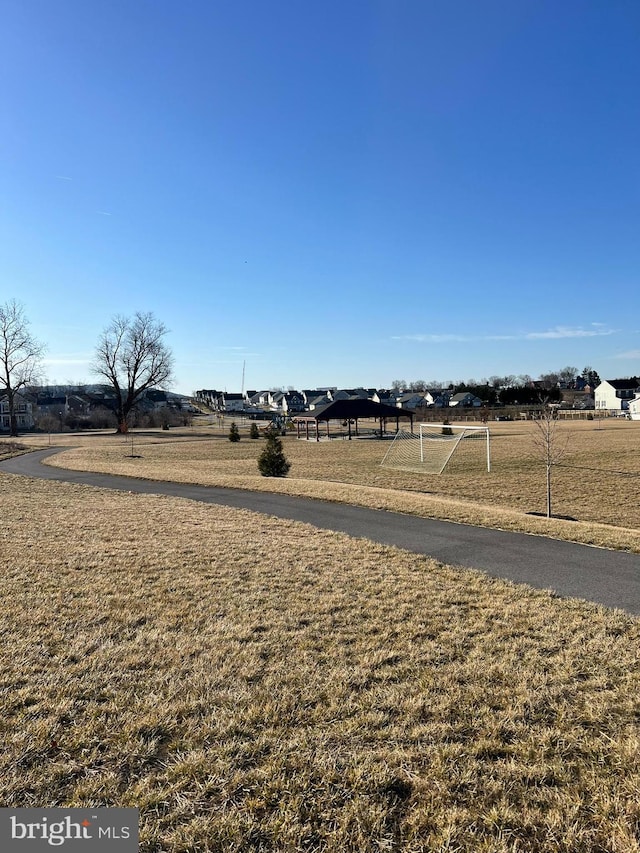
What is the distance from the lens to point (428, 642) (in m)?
4.82

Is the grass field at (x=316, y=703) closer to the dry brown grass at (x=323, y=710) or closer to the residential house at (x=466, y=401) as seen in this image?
the dry brown grass at (x=323, y=710)

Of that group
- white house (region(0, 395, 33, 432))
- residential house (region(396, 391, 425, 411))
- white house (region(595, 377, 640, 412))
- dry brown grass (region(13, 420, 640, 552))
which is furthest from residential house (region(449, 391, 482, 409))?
white house (region(0, 395, 33, 432))

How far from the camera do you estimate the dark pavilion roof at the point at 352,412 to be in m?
46.5

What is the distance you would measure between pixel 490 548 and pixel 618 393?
10348cm

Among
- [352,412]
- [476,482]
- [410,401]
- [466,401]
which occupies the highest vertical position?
[410,401]

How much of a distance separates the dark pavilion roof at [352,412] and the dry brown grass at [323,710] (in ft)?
130

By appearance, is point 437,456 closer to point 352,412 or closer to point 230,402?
point 352,412

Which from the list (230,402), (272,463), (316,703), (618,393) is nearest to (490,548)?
(316,703)

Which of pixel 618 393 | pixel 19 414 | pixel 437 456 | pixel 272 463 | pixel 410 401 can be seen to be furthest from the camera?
pixel 410 401

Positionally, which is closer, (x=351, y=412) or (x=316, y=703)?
(x=316, y=703)

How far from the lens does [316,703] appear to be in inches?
146

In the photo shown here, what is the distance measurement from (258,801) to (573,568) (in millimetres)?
6423

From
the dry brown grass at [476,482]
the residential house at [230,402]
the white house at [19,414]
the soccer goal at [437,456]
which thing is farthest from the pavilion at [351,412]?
the residential house at [230,402]

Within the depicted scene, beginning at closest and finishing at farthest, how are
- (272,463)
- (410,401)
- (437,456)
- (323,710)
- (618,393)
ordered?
(323,710) → (272,463) → (437,456) → (618,393) → (410,401)
